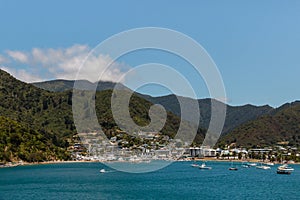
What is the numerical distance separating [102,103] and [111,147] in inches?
1485

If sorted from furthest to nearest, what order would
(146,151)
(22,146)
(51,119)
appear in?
(51,119) < (146,151) < (22,146)

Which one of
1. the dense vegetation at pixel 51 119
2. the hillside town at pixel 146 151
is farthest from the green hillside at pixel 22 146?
the hillside town at pixel 146 151

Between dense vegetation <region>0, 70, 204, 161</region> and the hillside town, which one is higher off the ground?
dense vegetation <region>0, 70, 204, 161</region>

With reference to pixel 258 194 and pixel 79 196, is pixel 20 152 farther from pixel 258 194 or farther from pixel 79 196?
pixel 258 194

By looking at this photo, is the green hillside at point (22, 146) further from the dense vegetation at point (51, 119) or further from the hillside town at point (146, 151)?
the hillside town at point (146, 151)

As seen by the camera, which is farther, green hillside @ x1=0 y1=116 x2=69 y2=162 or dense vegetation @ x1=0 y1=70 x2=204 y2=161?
dense vegetation @ x1=0 y1=70 x2=204 y2=161

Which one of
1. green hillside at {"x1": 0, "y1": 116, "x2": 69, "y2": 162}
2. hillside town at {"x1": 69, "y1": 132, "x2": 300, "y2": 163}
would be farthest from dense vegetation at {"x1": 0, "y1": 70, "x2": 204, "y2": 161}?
hillside town at {"x1": 69, "y1": 132, "x2": 300, "y2": 163}

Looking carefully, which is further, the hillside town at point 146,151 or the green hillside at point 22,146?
the hillside town at point 146,151

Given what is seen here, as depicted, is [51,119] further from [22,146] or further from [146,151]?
[22,146]

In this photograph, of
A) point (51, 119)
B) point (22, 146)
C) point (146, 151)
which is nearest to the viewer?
point (22, 146)

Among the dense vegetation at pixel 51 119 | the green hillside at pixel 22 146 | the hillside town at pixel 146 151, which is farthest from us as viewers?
the hillside town at pixel 146 151

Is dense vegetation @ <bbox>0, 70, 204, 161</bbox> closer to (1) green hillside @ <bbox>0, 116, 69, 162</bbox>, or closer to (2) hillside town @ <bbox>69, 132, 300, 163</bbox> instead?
(1) green hillside @ <bbox>0, 116, 69, 162</bbox>

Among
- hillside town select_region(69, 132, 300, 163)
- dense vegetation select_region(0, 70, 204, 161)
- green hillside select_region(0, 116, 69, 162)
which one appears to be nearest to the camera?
green hillside select_region(0, 116, 69, 162)

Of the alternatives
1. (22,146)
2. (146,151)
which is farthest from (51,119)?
(22,146)
